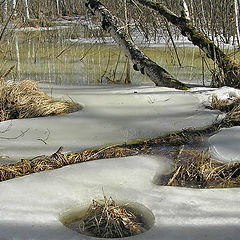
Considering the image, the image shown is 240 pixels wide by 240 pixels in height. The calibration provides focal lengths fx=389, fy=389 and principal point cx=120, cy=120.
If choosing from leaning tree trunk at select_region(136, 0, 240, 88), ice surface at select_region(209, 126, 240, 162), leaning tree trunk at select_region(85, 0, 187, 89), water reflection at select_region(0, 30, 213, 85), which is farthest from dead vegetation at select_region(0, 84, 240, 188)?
water reflection at select_region(0, 30, 213, 85)

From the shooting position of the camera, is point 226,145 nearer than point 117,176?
No

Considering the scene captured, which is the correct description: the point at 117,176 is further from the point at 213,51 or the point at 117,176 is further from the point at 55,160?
the point at 213,51

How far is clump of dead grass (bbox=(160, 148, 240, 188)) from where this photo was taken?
287cm

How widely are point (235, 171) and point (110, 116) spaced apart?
1.80 metres

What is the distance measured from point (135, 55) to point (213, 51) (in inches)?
46.9

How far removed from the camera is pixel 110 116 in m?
4.44

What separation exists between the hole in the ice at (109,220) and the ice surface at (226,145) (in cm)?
119

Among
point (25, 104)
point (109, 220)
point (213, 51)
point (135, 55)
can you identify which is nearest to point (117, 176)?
point (109, 220)

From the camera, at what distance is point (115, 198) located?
2.47m

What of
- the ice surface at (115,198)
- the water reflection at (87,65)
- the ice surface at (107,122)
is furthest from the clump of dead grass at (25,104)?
the ice surface at (115,198)

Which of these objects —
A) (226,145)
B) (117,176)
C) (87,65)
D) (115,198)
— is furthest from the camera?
(87,65)

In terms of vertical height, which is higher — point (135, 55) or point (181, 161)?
point (135, 55)

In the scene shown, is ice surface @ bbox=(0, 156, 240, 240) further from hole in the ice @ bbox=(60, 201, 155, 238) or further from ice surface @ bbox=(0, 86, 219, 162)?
ice surface @ bbox=(0, 86, 219, 162)

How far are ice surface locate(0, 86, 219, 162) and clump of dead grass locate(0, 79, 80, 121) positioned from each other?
0.28 m
